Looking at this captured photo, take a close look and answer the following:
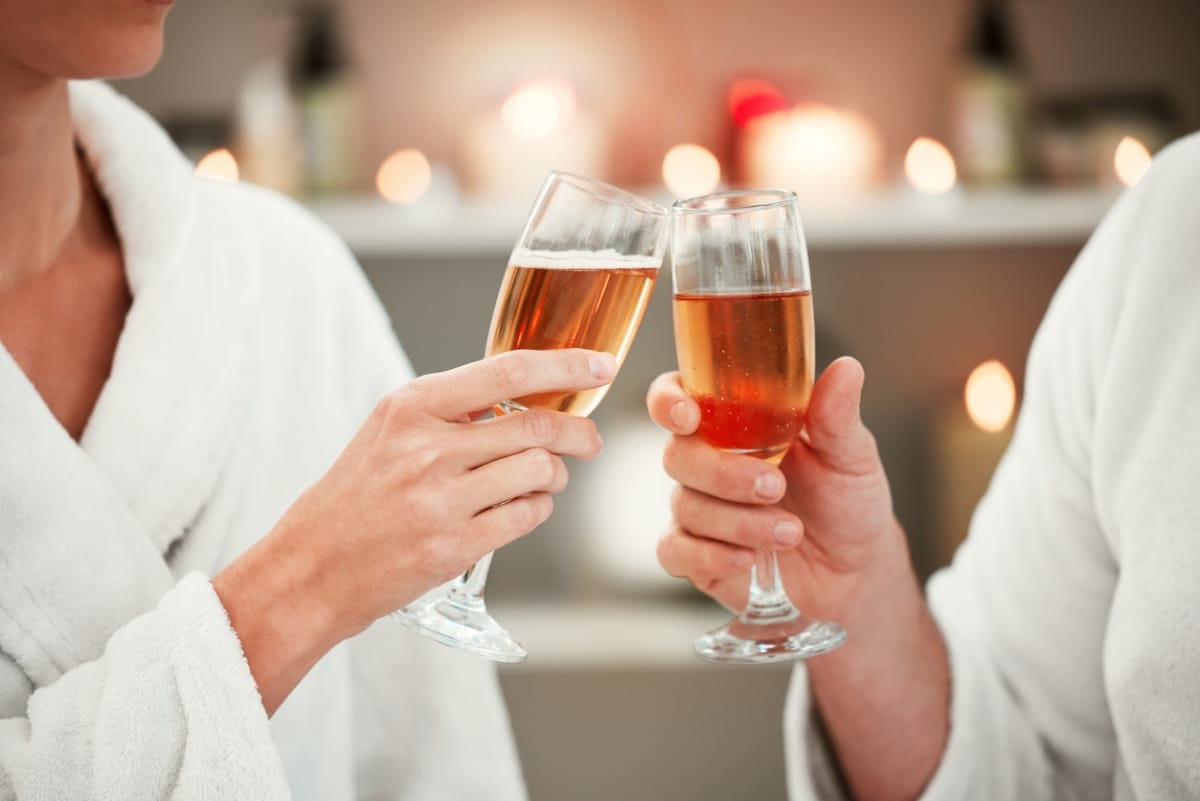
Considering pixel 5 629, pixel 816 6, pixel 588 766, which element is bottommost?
pixel 588 766

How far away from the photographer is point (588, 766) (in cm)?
211

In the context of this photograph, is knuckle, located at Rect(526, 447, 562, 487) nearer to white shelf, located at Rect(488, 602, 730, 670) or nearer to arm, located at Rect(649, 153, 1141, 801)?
arm, located at Rect(649, 153, 1141, 801)

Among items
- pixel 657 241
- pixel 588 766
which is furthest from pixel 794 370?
pixel 588 766

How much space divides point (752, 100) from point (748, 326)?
118 centimetres

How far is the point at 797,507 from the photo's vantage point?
3.27 ft

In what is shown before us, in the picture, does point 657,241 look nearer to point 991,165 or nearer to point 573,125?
point 573,125

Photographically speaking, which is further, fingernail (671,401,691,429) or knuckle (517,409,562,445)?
fingernail (671,401,691,429)

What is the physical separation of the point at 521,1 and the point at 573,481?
0.95m

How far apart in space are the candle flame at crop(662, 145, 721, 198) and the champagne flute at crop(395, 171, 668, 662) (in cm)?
117

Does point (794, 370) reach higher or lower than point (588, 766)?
higher

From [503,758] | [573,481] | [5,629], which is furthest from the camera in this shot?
[573,481]

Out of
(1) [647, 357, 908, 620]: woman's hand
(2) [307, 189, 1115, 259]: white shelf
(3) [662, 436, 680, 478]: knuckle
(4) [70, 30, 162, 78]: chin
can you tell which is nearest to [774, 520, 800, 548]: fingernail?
(1) [647, 357, 908, 620]: woman's hand

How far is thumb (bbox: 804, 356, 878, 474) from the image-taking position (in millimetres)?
854

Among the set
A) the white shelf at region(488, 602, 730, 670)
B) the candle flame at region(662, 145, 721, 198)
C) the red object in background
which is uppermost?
the red object in background
